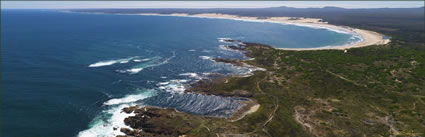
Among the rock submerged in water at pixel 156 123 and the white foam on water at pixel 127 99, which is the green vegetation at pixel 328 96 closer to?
the rock submerged in water at pixel 156 123

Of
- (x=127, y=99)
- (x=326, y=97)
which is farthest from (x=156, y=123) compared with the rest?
(x=326, y=97)

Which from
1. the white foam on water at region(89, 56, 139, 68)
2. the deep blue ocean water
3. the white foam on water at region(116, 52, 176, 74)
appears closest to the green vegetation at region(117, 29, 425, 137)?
the deep blue ocean water

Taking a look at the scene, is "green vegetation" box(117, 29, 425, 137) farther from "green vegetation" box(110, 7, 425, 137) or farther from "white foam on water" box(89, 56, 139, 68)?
"white foam on water" box(89, 56, 139, 68)

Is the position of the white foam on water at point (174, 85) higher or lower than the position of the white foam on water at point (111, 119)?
higher

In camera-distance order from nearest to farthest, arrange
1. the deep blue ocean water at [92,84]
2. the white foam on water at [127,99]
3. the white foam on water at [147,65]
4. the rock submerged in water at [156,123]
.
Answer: the rock submerged in water at [156,123] → the deep blue ocean water at [92,84] → the white foam on water at [127,99] → the white foam on water at [147,65]

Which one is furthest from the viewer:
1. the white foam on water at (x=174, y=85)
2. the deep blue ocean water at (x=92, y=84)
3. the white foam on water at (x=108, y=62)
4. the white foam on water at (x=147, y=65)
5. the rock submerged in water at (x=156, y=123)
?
the white foam on water at (x=108, y=62)

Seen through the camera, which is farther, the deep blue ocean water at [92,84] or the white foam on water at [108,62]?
the white foam on water at [108,62]

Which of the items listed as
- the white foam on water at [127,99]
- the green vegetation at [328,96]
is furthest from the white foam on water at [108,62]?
the green vegetation at [328,96]

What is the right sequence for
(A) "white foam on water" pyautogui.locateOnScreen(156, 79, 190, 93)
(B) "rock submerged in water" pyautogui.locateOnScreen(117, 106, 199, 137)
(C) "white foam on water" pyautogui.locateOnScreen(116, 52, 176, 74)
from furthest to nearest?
(C) "white foam on water" pyautogui.locateOnScreen(116, 52, 176, 74), (A) "white foam on water" pyautogui.locateOnScreen(156, 79, 190, 93), (B) "rock submerged in water" pyautogui.locateOnScreen(117, 106, 199, 137)

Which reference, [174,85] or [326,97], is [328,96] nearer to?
[326,97]

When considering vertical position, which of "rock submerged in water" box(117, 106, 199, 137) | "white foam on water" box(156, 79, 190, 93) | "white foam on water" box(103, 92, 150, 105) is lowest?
"rock submerged in water" box(117, 106, 199, 137)
